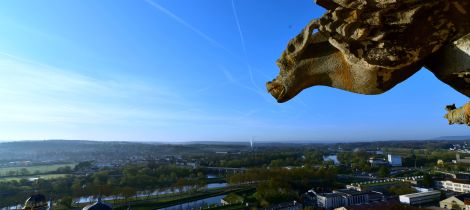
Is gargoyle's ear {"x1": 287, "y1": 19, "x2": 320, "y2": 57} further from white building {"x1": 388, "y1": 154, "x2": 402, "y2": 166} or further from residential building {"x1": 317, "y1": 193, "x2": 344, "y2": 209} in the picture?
white building {"x1": 388, "y1": 154, "x2": 402, "y2": 166}

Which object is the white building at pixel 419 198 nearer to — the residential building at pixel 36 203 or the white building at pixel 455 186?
the white building at pixel 455 186

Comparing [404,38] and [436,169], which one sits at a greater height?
[404,38]

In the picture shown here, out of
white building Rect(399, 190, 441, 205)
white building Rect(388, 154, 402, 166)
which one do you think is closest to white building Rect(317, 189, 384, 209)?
white building Rect(399, 190, 441, 205)

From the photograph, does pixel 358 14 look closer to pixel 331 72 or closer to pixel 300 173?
pixel 331 72

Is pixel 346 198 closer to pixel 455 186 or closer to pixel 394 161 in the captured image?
pixel 455 186

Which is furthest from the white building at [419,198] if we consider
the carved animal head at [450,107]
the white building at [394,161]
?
the white building at [394,161]

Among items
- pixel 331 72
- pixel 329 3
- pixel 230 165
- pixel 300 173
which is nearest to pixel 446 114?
pixel 331 72

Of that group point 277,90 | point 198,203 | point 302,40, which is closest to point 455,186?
point 198,203
